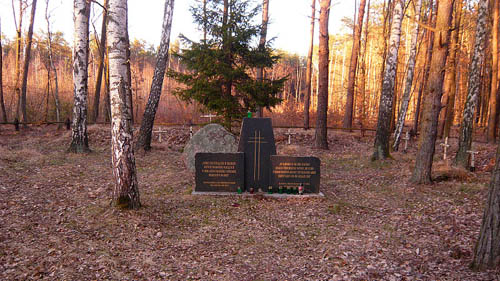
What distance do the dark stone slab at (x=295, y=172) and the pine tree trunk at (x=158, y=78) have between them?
6909 millimetres

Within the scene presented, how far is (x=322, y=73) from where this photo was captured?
47.3 feet

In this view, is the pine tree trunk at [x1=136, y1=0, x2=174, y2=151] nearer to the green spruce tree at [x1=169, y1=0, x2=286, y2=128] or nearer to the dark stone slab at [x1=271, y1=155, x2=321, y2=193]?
the green spruce tree at [x1=169, y1=0, x2=286, y2=128]

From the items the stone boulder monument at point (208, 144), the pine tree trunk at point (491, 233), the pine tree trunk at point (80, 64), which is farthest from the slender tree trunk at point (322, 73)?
the pine tree trunk at point (491, 233)

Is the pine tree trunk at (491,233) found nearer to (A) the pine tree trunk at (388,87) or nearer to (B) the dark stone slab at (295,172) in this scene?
(B) the dark stone slab at (295,172)

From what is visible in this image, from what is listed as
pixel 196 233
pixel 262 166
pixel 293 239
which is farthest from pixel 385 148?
pixel 196 233

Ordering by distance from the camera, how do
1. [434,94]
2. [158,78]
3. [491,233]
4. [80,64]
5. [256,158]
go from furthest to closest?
[158,78] → [80,64] → [256,158] → [434,94] → [491,233]

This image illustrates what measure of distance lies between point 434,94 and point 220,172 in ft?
19.0

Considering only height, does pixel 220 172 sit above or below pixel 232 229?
above

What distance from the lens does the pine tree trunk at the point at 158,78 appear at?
39.8 feet

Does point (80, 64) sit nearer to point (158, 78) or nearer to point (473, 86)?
point (158, 78)

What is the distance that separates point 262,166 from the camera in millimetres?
8219

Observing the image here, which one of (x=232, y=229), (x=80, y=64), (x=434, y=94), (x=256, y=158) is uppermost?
(x=80, y=64)

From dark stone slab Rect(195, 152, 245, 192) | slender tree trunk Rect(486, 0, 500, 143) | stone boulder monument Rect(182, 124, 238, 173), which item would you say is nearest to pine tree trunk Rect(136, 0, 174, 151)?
stone boulder monument Rect(182, 124, 238, 173)

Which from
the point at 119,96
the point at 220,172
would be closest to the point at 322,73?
the point at 220,172
